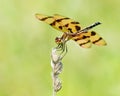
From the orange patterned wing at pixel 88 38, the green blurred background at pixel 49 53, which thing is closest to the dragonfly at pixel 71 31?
the orange patterned wing at pixel 88 38

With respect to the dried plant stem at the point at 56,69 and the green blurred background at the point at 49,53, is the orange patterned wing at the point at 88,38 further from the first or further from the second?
the green blurred background at the point at 49,53

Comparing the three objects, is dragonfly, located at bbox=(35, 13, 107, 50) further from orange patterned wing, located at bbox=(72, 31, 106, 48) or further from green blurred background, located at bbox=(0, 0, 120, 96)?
green blurred background, located at bbox=(0, 0, 120, 96)

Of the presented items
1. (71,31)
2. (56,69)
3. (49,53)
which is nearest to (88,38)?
(71,31)

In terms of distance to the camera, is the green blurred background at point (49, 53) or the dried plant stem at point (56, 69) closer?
the dried plant stem at point (56, 69)

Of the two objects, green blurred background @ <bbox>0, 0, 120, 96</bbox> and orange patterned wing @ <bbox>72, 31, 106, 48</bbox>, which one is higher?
green blurred background @ <bbox>0, 0, 120, 96</bbox>

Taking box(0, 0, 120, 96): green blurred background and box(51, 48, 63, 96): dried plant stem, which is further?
box(0, 0, 120, 96): green blurred background

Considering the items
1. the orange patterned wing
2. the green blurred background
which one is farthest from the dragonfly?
the green blurred background

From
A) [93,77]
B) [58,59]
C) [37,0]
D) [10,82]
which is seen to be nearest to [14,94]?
[10,82]
